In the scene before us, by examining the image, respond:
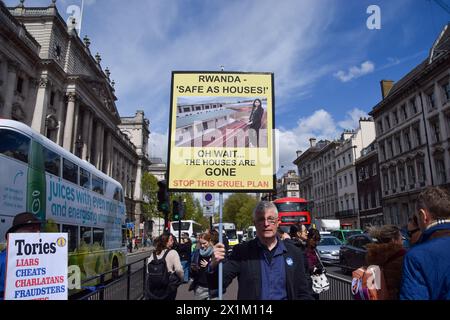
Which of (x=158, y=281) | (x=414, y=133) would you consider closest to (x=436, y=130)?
(x=414, y=133)

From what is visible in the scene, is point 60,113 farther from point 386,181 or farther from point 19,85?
point 386,181

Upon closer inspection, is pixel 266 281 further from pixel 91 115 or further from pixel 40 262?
pixel 91 115

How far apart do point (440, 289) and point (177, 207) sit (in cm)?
1086

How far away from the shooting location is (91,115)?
150 feet

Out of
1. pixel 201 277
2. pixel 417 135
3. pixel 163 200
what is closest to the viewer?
pixel 201 277

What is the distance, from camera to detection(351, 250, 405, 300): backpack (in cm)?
272

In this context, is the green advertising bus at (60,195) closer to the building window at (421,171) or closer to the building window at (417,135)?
the building window at (421,171)

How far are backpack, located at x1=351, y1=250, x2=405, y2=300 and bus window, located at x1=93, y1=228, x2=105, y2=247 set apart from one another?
36.0ft

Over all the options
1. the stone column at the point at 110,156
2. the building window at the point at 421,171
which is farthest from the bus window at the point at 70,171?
the stone column at the point at 110,156

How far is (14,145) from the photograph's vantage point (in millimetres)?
7402

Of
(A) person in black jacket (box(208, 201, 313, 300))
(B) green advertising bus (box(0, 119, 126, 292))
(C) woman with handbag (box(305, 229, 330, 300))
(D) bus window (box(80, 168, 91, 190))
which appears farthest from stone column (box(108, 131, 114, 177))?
(A) person in black jacket (box(208, 201, 313, 300))

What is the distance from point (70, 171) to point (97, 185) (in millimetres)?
2592

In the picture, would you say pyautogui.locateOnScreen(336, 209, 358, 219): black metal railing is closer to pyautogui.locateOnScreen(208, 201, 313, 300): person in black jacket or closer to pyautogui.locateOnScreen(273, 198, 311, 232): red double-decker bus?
pyautogui.locateOnScreen(273, 198, 311, 232): red double-decker bus

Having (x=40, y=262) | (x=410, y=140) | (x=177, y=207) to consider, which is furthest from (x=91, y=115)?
(x=40, y=262)
